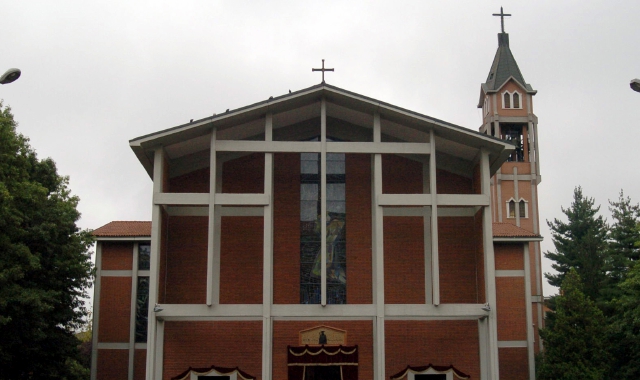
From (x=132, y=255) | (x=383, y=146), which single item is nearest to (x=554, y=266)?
(x=383, y=146)

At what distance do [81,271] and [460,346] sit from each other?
12.0 m

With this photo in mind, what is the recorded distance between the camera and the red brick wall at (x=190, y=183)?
2253 centimetres

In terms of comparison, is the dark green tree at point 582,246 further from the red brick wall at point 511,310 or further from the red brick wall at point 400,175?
the red brick wall at point 400,175

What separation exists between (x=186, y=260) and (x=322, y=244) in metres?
4.47

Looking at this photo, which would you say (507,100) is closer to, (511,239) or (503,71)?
(503,71)

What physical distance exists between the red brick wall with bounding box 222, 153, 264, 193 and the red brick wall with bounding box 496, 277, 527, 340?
8.82 m

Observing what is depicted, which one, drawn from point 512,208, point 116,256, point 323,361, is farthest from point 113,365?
point 512,208

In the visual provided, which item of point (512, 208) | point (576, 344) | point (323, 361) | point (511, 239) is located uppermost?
point (512, 208)

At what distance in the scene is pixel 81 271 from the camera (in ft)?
78.4

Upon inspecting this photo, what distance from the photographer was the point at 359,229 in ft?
73.2

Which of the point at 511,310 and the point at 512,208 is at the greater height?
the point at 512,208

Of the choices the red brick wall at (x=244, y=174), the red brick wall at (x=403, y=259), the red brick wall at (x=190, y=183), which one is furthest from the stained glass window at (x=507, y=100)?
the red brick wall at (x=190, y=183)

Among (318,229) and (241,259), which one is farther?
(318,229)

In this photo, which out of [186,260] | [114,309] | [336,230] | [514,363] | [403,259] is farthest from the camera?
[114,309]
